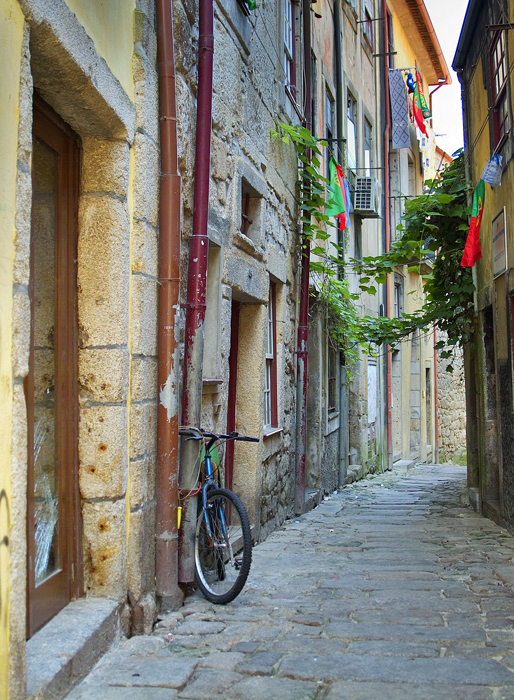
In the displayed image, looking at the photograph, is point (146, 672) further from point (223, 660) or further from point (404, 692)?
point (404, 692)

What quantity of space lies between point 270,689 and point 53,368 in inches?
60.8

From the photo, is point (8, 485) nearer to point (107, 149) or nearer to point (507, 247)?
point (107, 149)

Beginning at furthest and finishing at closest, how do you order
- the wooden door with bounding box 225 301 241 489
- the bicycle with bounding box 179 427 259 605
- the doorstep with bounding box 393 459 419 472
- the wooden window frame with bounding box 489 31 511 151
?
the doorstep with bounding box 393 459 419 472, the wooden window frame with bounding box 489 31 511 151, the wooden door with bounding box 225 301 241 489, the bicycle with bounding box 179 427 259 605

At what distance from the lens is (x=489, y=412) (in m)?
8.51

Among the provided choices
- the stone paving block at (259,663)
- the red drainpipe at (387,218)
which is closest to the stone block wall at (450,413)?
the red drainpipe at (387,218)

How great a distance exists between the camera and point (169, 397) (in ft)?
12.9

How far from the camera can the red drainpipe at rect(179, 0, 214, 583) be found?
4.27m

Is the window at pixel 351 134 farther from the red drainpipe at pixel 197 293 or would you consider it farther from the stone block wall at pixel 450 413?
the stone block wall at pixel 450 413

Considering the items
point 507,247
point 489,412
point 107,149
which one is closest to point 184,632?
point 107,149

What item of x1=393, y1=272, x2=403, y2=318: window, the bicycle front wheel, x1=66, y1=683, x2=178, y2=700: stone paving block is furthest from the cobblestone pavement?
x1=393, y1=272, x2=403, y2=318: window

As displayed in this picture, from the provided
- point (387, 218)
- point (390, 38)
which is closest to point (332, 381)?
point (387, 218)

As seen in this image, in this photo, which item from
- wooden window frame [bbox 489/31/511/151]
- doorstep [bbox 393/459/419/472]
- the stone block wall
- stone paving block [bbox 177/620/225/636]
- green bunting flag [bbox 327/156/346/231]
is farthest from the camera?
the stone block wall

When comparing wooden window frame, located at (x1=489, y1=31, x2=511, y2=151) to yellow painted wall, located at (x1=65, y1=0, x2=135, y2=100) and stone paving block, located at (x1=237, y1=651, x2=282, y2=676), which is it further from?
stone paving block, located at (x1=237, y1=651, x2=282, y2=676)

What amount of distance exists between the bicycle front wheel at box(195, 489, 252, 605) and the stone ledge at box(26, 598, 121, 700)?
2.97 feet
